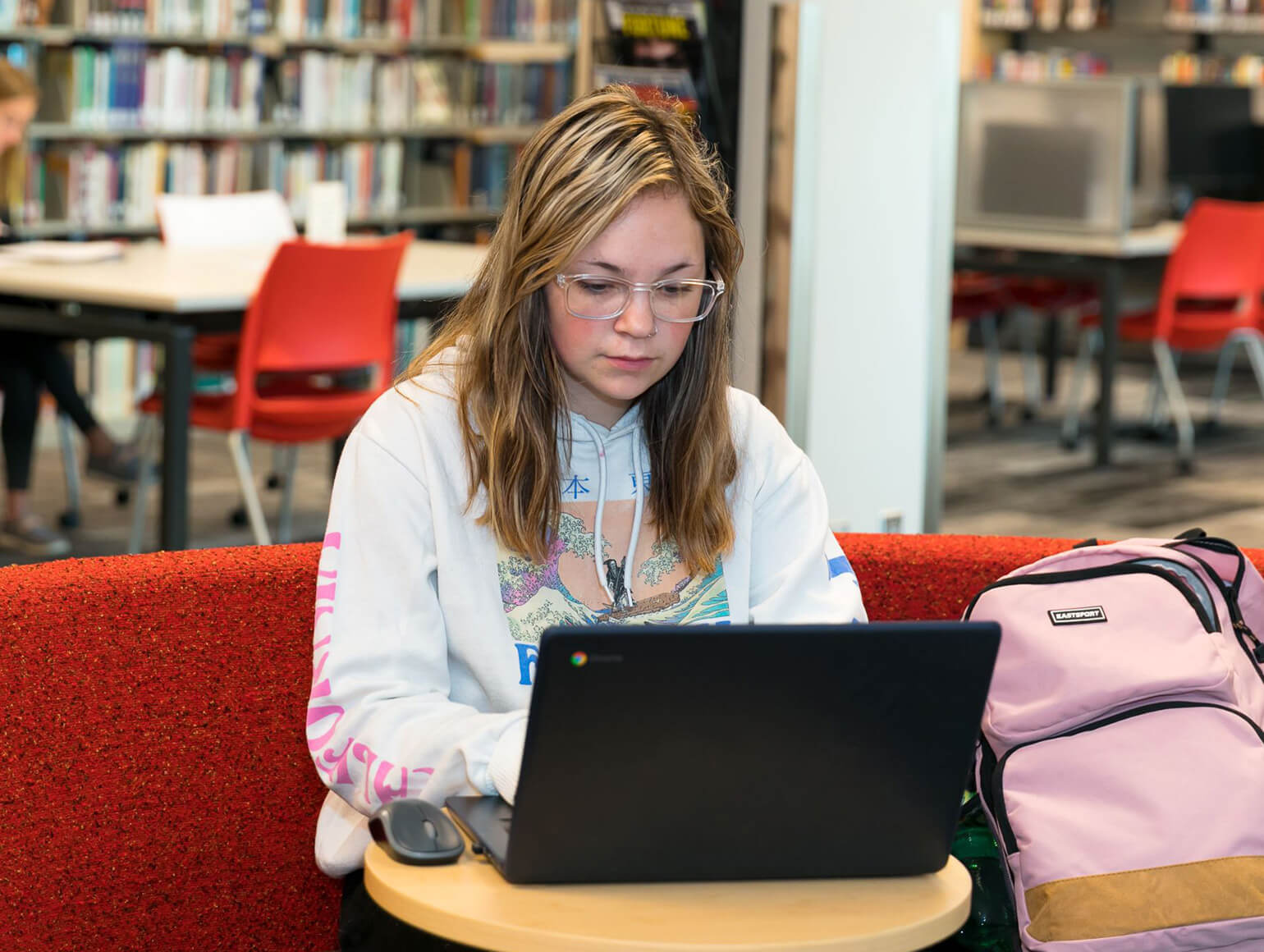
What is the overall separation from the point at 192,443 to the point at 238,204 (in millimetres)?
1620

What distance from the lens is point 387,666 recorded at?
1389mm

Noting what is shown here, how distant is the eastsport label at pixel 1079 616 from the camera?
5.32 feet

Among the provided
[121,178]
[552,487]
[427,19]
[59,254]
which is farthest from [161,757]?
[427,19]

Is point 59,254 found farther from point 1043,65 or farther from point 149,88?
point 1043,65

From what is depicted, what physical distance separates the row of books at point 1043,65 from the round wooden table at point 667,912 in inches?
344

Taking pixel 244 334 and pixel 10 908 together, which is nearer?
pixel 10 908

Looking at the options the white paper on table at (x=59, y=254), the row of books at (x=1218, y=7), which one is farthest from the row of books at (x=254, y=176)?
the row of books at (x=1218, y=7)

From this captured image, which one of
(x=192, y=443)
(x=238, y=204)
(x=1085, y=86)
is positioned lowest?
→ (x=192, y=443)

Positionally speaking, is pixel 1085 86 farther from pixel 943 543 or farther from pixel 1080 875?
pixel 1080 875

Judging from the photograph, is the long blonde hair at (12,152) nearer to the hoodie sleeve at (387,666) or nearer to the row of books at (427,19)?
the row of books at (427,19)

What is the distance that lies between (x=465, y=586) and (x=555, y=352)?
0.75ft

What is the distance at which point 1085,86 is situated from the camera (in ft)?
21.4

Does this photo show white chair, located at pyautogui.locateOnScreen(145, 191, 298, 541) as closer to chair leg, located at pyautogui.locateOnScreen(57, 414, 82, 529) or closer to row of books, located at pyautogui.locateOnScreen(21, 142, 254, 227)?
chair leg, located at pyautogui.locateOnScreen(57, 414, 82, 529)

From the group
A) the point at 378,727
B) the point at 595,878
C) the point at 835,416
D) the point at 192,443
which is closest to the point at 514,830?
the point at 595,878
